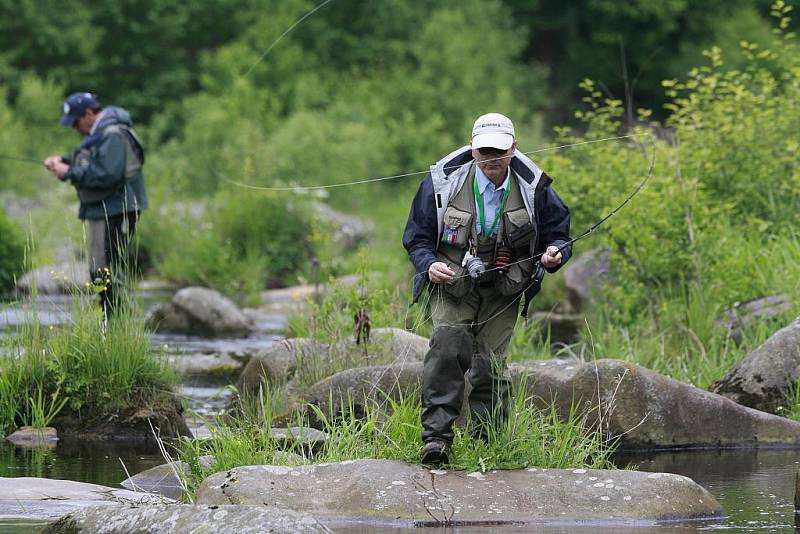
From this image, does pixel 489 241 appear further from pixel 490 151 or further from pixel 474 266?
pixel 490 151

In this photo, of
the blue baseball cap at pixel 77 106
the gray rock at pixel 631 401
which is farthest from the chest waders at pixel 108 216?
the gray rock at pixel 631 401

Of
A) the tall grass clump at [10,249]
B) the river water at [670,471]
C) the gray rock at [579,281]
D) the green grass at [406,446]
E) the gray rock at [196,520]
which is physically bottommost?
the river water at [670,471]

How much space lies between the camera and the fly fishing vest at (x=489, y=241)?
598cm

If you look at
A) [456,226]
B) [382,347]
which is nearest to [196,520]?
[456,226]

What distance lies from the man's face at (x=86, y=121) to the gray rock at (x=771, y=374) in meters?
5.00

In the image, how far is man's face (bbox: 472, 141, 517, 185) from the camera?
231 inches

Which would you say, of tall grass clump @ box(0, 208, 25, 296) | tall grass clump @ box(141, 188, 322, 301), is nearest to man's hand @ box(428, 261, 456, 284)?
tall grass clump @ box(0, 208, 25, 296)

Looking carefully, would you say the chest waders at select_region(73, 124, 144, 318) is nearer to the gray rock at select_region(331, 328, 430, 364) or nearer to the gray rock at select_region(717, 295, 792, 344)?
the gray rock at select_region(331, 328, 430, 364)

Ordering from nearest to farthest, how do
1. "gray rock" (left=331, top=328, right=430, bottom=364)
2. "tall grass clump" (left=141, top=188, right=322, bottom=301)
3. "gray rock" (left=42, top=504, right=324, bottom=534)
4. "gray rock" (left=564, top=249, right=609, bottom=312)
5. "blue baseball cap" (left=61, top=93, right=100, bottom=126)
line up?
"gray rock" (left=42, top=504, right=324, bottom=534)
"gray rock" (left=331, top=328, right=430, bottom=364)
"blue baseball cap" (left=61, top=93, right=100, bottom=126)
"gray rock" (left=564, top=249, right=609, bottom=312)
"tall grass clump" (left=141, top=188, right=322, bottom=301)

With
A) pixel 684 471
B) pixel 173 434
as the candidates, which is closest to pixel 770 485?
pixel 684 471

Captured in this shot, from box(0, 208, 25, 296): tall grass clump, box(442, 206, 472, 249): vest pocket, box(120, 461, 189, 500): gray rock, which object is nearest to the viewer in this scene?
box(442, 206, 472, 249): vest pocket

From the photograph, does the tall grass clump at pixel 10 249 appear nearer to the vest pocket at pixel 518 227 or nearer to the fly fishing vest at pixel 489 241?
the fly fishing vest at pixel 489 241

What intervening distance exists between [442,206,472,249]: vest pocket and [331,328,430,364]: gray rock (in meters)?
2.31

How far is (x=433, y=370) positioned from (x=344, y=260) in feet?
35.1
